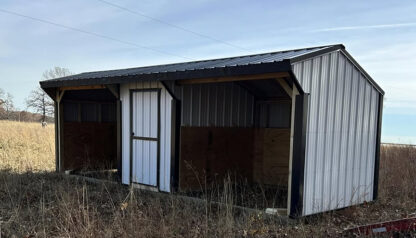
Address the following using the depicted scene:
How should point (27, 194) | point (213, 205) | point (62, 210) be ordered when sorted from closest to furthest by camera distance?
point (62, 210)
point (213, 205)
point (27, 194)

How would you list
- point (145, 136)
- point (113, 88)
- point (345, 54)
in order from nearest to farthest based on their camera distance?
point (345, 54)
point (145, 136)
point (113, 88)

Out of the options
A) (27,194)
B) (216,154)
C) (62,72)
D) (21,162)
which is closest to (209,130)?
(216,154)

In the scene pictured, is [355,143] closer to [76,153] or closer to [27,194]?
[27,194]

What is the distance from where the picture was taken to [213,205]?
5.17 m

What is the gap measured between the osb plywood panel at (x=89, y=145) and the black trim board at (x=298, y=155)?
598 cm

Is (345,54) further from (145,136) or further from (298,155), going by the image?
(145,136)

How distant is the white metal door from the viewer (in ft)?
20.3

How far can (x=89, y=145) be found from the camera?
8.75 meters

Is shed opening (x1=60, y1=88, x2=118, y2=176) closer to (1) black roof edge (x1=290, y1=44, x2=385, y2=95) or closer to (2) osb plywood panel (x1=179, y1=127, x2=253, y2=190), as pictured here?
(2) osb plywood panel (x1=179, y1=127, x2=253, y2=190)

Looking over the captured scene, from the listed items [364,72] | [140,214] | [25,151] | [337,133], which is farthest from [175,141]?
[25,151]

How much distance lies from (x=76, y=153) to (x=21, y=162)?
1.79m

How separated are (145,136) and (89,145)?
10.3 ft

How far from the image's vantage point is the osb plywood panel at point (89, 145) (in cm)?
834

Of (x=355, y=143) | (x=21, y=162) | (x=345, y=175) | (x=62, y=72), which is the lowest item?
(x=21, y=162)
